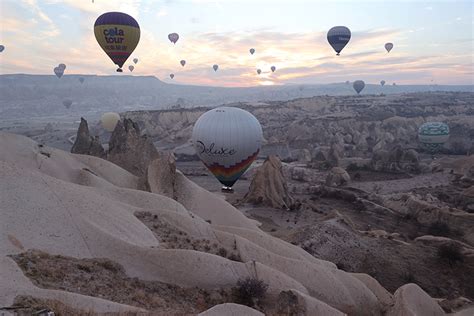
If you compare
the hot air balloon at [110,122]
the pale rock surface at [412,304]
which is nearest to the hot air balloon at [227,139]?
the pale rock surface at [412,304]

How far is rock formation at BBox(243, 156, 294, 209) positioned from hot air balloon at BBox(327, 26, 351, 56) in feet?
116

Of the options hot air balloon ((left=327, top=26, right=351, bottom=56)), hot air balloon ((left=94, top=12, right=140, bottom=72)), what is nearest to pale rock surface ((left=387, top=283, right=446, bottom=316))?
hot air balloon ((left=94, top=12, right=140, bottom=72))

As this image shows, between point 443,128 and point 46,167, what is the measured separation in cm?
6316

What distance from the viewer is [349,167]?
5928 cm

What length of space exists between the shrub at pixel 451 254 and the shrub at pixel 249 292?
14.9 metres

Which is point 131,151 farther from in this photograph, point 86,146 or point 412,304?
point 412,304

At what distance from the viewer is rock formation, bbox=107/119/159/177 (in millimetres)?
32125

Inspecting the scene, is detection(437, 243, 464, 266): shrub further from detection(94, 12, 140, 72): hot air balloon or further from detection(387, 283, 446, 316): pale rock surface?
detection(94, 12, 140, 72): hot air balloon

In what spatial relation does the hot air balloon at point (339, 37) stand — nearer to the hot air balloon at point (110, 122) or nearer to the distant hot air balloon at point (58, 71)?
the hot air balloon at point (110, 122)

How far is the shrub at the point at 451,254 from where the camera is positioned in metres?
23.6

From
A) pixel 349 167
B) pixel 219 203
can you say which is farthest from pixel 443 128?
pixel 219 203

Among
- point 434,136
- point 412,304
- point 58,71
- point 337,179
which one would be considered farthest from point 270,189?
point 58,71

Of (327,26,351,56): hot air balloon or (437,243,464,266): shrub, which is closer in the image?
(437,243,464,266): shrub

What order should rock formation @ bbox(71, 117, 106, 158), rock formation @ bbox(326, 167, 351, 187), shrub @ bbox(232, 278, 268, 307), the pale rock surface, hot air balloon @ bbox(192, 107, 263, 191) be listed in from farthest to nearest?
rock formation @ bbox(326, 167, 351, 187), rock formation @ bbox(71, 117, 106, 158), hot air balloon @ bbox(192, 107, 263, 191), the pale rock surface, shrub @ bbox(232, 278, 268, 307)
